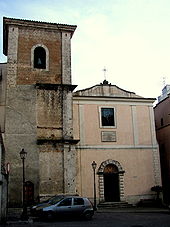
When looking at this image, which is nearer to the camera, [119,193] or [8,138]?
[8,138]

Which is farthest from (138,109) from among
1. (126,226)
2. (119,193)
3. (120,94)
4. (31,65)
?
(126,226)

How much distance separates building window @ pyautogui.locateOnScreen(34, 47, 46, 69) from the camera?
80.0ft

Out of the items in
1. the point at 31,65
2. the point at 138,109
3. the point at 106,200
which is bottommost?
the point at 106,200

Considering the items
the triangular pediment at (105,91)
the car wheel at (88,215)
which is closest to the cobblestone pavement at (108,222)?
the car wheel at (88,215)

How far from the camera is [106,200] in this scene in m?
25.2

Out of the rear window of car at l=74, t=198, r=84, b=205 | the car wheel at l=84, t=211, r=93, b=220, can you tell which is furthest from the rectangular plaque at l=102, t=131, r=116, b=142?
the car wheel at l=84, t=211, r=93, b=220

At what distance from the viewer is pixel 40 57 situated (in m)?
24.7

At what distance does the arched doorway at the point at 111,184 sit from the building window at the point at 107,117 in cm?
354

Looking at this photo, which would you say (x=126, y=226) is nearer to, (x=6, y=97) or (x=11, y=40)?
(x=6, y=97)

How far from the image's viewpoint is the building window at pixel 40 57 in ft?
80.0

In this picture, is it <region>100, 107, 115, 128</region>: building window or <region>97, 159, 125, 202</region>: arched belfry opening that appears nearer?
<region>97, 159, 125, 202</region>: arched belfry opening

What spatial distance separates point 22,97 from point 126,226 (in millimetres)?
12897

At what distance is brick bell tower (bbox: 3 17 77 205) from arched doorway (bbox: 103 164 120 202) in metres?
4.51

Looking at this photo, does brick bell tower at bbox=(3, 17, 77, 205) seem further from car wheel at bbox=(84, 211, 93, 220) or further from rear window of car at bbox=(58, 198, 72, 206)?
car wheel at bbox=(84, 211, 93, 220)
